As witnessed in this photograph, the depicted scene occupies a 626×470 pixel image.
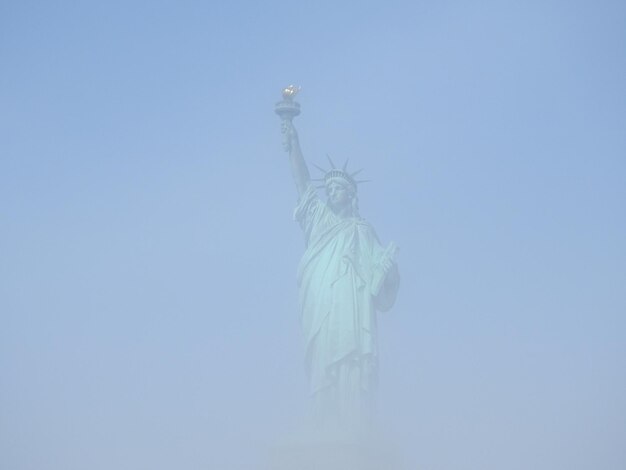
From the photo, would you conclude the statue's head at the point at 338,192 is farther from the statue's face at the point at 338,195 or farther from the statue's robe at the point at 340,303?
the statue's robe at the point at 340,303

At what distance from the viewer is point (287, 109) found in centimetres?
3028

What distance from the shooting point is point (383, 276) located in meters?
29.2

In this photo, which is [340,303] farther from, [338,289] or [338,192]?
[338,192]

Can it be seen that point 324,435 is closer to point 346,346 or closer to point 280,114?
point 346,346

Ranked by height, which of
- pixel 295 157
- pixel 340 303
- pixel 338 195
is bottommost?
pixel 340 303

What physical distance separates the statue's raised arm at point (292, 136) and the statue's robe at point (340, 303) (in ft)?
1.37

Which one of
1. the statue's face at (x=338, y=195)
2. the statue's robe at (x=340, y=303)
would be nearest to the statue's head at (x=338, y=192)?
the statue's face at (x=338, y=195)

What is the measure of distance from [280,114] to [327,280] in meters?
4.47

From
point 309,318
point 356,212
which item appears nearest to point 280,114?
point 356,212

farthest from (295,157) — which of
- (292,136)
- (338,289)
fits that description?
(338,289)

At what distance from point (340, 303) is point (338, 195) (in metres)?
2.89

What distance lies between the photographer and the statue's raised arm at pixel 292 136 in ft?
99.5

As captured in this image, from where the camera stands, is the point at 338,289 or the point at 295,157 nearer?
the point at 338,289

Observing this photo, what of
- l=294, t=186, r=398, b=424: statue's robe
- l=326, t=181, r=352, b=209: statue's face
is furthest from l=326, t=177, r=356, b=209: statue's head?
l=294, t=186, r=398, b=424: statue's robe
